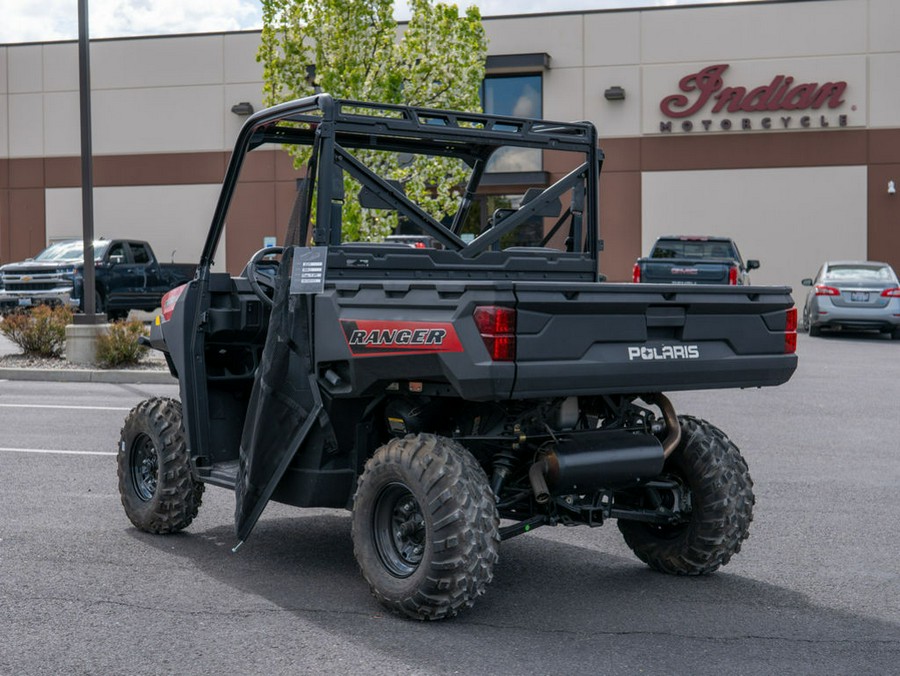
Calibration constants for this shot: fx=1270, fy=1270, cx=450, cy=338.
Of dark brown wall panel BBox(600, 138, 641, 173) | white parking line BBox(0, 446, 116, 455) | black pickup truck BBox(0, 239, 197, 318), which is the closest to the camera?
white parking line BBox(0, 446, 116, 455)

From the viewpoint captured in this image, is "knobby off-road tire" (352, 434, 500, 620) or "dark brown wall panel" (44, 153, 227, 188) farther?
"dark brown wall panel" (44, 153, 227, 188)

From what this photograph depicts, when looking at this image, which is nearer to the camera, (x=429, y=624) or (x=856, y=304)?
(x=429, y=624)

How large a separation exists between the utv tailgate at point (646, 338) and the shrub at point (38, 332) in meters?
14.7

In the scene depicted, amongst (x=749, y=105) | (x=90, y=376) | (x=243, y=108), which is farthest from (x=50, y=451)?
(x=243, y=108)

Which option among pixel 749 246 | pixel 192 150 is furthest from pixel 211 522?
pixel 192 150

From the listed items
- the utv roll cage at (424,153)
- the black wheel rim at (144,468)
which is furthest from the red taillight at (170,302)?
the black wheel rim at (144,468)

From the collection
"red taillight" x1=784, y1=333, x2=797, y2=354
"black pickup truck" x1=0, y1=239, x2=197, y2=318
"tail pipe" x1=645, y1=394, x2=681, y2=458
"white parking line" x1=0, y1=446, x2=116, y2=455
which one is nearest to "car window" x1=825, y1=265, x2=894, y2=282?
"black pickup truck" x1=0, y1=239, x2=197, y2=318

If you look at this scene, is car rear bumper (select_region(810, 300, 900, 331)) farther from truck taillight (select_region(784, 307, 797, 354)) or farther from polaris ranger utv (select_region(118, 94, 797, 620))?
truck taillight (select_region(784, 307, 797, 354))

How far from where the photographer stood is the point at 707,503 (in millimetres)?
6074

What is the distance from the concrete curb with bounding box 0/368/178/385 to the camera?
55.5 feet

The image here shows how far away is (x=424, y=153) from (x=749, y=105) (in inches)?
1007

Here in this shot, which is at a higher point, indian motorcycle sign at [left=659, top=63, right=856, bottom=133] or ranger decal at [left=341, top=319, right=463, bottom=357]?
indian motorcycle sign at [left=659, top=63, right=856, bottom=133]

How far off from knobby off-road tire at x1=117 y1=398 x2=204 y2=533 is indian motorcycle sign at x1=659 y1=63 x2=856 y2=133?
84.8 feet

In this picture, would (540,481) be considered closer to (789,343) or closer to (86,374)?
(789,343)
